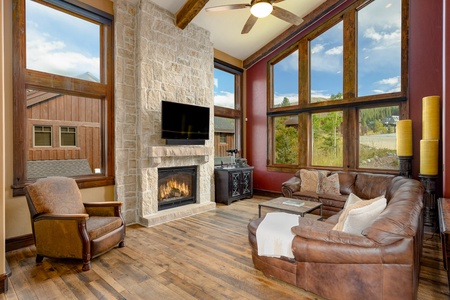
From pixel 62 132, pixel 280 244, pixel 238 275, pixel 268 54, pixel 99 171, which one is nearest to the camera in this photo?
pixel 280 244

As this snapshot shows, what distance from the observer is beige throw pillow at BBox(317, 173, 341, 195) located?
4836mm

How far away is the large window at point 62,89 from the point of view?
3.37 meters

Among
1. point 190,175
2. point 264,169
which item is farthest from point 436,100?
point 190,175

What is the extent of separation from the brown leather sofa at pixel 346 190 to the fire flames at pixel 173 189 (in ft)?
7.13

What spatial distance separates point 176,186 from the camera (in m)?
5.18

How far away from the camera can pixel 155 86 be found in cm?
460

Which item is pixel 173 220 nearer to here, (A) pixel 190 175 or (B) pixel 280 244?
(A) pixel 190 175

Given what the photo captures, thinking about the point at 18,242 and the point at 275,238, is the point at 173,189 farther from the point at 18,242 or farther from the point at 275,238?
the point at 275,238

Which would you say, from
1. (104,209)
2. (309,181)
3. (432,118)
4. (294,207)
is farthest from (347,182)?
(104,209)

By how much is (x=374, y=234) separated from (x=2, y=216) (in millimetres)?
3346

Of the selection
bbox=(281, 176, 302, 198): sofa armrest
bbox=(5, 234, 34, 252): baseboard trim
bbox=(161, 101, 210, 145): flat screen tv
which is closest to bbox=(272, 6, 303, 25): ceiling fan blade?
bbox=(161, 101, 210, 145): flat screen tv

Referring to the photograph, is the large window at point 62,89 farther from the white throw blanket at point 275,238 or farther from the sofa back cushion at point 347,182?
the sofa back cushion at point 347,182

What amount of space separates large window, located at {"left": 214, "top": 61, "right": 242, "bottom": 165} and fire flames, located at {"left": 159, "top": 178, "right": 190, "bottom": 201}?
1.46 metres

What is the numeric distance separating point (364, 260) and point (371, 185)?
3.24 meters
